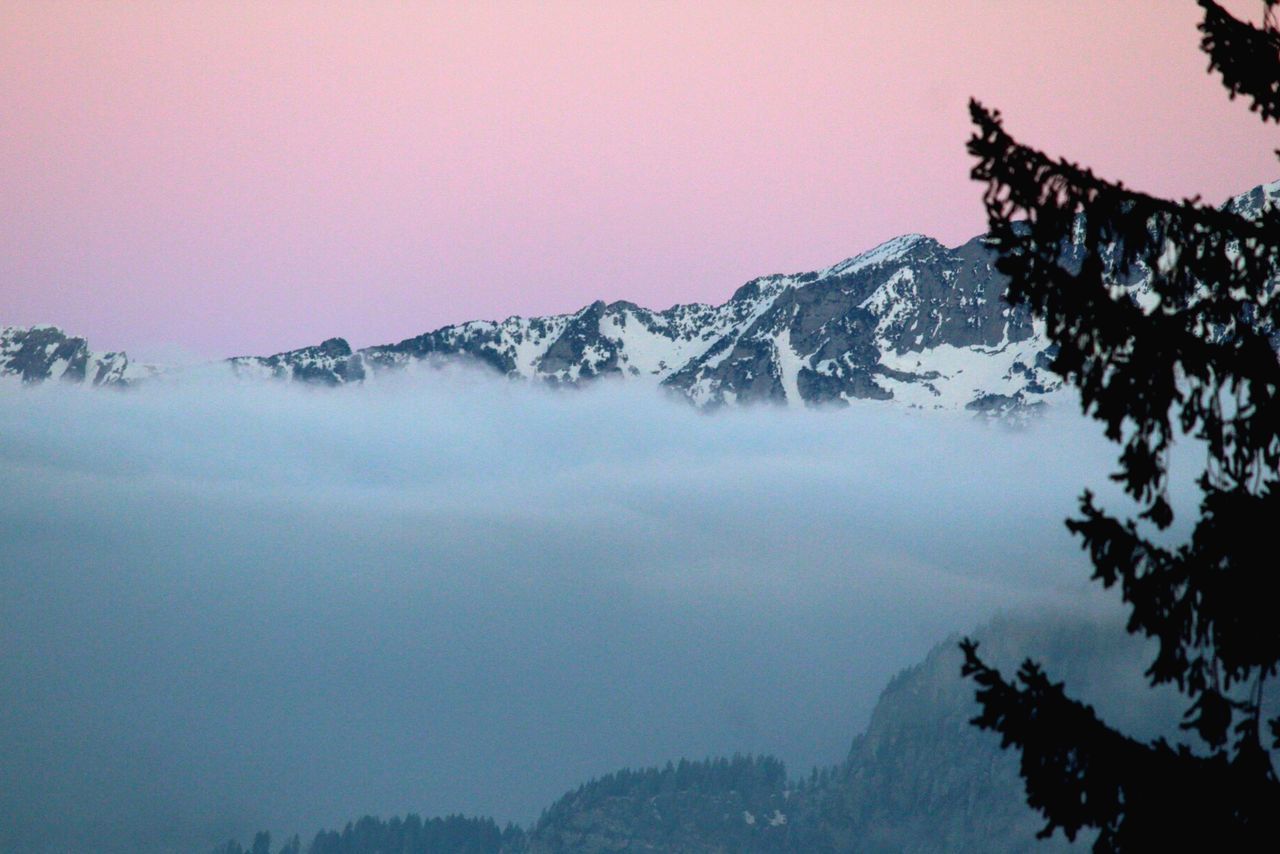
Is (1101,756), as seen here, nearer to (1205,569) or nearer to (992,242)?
(1205,569)

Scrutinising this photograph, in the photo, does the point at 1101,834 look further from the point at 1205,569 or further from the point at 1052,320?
the point at 1052,320

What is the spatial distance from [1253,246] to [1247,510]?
7.21 feet

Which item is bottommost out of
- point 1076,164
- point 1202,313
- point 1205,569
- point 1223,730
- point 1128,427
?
point 1223,730

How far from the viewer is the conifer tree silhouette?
11.9 meters

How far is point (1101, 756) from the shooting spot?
12250 millimetres

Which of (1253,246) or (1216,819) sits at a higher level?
(1253,246)

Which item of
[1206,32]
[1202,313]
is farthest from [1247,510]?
[1206,32]

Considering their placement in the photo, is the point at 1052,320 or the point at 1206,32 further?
the point at 1206,32

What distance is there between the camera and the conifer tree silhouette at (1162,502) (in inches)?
470

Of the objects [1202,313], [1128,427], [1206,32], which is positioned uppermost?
[1206,32]

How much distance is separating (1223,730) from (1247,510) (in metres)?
1.71

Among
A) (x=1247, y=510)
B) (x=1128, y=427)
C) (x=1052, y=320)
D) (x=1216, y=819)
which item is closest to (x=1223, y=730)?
(x=1216, y=819)

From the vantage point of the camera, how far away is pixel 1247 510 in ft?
39.2

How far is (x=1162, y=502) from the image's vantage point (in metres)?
12.1
